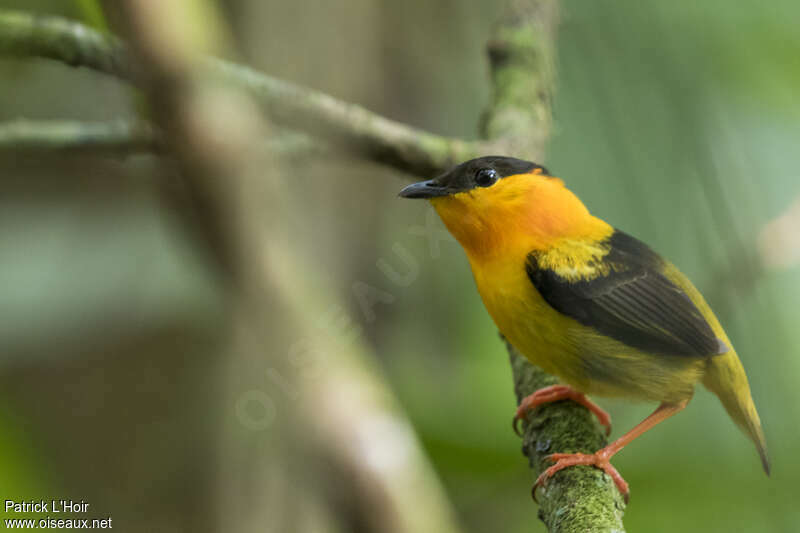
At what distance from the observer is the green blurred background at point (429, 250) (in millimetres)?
2268

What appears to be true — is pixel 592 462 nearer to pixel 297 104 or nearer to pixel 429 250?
pixel 297 104

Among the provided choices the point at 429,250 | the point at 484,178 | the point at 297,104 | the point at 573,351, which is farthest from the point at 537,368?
the point at 429,250

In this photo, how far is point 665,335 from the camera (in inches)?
98.7

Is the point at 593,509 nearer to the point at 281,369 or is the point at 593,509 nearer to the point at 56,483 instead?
the point at 281,369

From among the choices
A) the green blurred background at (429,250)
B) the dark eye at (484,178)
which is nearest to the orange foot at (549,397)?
the green blurred background at (429,250)

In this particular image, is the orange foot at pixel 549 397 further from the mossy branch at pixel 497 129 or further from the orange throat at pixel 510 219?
the orange throat at pixel 510 219

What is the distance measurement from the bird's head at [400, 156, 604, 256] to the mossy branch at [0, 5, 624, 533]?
1.12 feet

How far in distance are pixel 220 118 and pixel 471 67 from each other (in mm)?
3265

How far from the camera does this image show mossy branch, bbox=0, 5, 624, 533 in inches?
83.0

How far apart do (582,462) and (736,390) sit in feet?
2.39

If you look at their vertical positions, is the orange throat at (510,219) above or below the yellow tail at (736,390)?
above

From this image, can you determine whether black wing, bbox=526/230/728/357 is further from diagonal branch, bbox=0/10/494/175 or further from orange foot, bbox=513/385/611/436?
diagonal branch, bbox=0/10/494/175

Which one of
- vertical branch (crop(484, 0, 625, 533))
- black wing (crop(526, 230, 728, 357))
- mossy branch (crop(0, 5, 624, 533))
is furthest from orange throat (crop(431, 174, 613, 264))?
vertical branch (crop(484, 0, 625, 533))

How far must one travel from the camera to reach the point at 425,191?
8.73 ft
